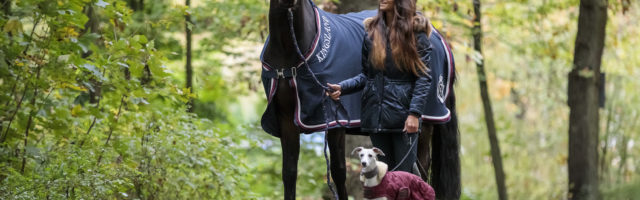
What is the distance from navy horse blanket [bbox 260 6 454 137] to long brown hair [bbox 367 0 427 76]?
1.19 ft

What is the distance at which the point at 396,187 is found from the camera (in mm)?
4523

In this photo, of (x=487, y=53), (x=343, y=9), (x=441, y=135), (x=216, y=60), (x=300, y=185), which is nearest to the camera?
(x=441, y=135)

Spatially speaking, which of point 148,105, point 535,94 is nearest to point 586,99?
point 148,105

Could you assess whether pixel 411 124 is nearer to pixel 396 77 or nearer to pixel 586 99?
pixel 396 77

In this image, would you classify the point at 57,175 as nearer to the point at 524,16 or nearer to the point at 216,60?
the point at 216,60

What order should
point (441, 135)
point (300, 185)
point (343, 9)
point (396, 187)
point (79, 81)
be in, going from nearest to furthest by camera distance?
point (396, 187)
point (441, 135)
point (79, 81)
point (343, 9)
point (300, 185)

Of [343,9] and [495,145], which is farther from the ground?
[343,9]

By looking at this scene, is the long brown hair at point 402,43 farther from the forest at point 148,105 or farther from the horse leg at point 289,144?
the forest at point 148,105

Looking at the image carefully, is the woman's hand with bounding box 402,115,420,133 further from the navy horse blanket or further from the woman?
the navy horse blanket

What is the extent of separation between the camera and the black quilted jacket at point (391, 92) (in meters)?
5.17

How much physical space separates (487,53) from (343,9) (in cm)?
1437

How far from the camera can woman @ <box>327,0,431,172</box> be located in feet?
16.8

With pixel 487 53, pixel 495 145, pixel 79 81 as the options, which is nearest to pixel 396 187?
pixel 79 81

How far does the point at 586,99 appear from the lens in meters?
11.2
